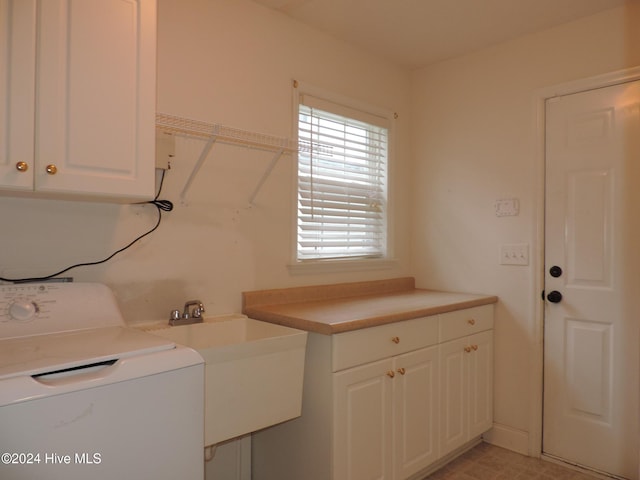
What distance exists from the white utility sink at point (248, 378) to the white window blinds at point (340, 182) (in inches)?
31.5

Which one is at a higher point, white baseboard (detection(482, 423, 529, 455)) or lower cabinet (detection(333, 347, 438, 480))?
lower cabinet (detection(333, 347, 438, 480))

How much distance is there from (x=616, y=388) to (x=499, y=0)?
6.76 feet

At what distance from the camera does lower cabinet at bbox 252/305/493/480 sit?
174cm

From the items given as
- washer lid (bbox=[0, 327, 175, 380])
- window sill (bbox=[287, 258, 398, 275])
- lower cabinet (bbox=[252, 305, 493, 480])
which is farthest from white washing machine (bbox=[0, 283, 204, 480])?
window sill (bbox=[287, 258, 398, 275])

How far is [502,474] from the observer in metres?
2.29

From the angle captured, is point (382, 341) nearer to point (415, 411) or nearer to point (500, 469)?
point (415, 411)

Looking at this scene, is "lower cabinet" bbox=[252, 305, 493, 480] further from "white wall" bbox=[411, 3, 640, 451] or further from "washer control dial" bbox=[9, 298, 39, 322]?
"washer control dial" bbox=[9, 298, 39, 322]

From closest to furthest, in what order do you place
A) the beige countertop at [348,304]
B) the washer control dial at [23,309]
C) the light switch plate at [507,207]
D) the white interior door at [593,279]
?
the washer control dial at [23,309] < the beige countertop at [348,304] < the white interior door at [593,279] < the light switch plate at [507,207]

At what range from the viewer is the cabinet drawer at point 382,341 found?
1745 mm

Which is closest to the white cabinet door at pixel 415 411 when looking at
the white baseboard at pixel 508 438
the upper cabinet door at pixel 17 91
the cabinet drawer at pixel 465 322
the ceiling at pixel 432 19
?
the cabinet drawer at pixel 465 322

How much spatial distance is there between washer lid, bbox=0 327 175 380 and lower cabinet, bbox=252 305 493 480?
2.51ft

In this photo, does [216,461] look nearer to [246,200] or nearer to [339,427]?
[339,427]

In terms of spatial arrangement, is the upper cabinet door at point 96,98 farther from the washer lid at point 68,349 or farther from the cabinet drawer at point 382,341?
the cabinet drawer at point 382,341

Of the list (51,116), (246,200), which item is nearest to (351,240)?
(246,200)
